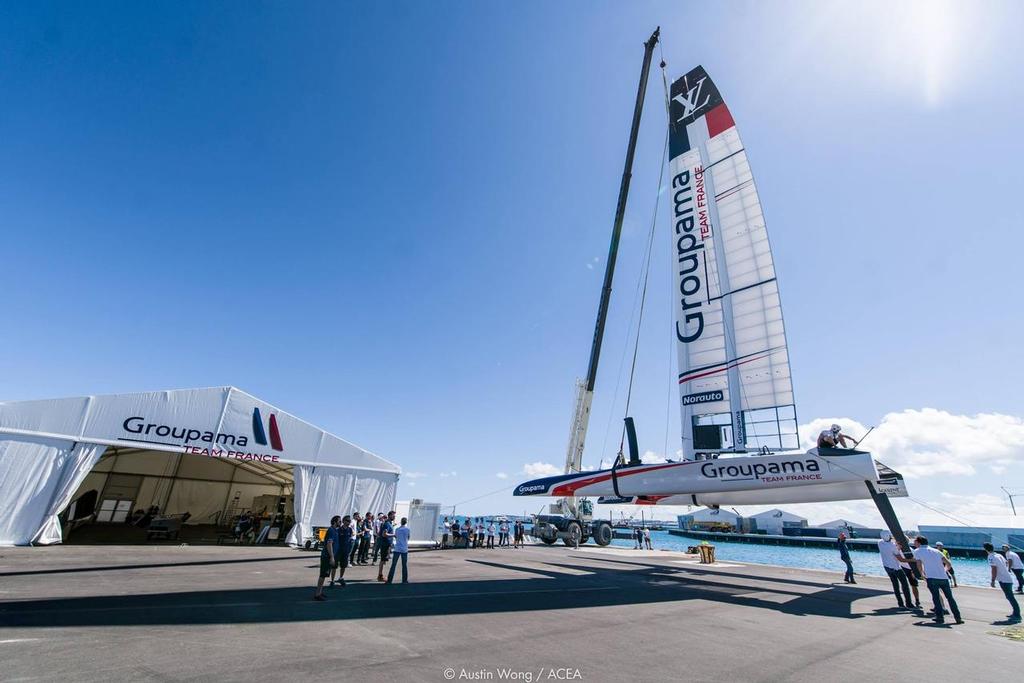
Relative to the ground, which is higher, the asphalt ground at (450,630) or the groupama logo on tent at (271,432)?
the groupama logo on tent at (271,432)

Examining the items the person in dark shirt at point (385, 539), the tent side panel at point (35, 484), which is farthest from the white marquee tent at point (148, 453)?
the person in dark shirt at point (385, 539)

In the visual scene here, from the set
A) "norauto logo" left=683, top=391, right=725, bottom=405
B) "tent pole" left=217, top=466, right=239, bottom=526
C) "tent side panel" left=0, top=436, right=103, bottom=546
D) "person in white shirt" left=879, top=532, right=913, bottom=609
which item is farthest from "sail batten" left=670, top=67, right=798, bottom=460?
"tent pole" left=217, top=466, right=239, bottom=526

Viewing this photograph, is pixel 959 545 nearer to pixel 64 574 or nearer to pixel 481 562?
pixel 481 562

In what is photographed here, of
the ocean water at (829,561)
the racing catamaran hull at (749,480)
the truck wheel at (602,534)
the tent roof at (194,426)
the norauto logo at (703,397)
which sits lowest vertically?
the ocean water at (829,561)

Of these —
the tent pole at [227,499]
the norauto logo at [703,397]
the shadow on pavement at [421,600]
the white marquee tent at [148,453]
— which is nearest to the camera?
the shadow on pavement at [421,600]

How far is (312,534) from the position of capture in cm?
1914

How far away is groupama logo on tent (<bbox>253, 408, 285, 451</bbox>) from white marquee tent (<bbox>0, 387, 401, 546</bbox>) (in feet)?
0.12

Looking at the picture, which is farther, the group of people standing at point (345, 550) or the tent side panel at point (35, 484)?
the tent side panel at point (35, 484)

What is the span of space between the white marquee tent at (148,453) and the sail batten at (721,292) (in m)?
14.4

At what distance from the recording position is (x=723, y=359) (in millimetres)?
16141

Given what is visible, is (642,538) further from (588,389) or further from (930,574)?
(930,574)

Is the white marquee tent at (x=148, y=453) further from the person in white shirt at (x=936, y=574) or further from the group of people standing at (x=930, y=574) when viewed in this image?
the person in white shirt at (x=936, y=574)

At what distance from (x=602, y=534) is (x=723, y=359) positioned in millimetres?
16863

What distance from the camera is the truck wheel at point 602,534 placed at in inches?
1111
